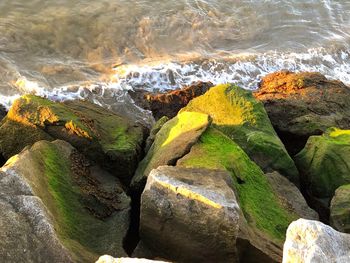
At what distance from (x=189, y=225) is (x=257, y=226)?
1034mm

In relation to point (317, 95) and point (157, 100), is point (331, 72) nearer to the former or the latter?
point (317, 95)

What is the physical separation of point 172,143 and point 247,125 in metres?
1.68

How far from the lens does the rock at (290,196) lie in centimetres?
684

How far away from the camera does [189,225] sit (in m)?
5.19

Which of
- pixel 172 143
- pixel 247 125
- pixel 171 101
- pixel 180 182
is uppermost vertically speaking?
pixel 180 182

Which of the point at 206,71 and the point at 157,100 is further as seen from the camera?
the point at 206,71

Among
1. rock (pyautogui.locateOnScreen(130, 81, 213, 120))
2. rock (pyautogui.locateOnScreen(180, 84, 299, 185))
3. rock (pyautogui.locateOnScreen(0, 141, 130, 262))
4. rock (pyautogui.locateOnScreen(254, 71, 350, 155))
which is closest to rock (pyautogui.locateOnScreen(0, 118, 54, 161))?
rock (pyautogui.locateOnScreen(0, 141, 130, 262))

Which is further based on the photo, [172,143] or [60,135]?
[60,135]

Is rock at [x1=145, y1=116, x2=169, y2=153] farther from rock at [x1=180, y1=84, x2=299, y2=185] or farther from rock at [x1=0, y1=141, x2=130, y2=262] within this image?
rock at [x1=0, y1=141, x2=130, y2=262]

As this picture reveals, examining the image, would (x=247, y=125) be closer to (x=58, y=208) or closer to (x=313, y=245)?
(x=58, y=208)

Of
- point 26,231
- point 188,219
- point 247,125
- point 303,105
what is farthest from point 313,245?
point 303,105

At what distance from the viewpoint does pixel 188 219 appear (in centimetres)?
516

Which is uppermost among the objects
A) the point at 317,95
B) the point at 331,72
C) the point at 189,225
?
the point at 189,225

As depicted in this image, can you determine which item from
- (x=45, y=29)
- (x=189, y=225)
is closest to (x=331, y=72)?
(x=45, y=29)
